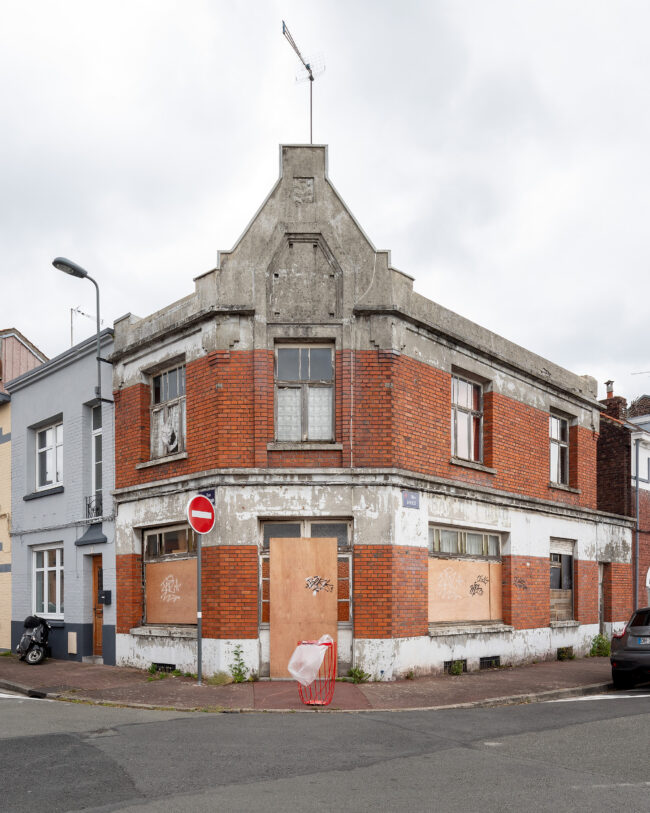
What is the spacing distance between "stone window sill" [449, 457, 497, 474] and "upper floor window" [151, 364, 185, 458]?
524 centimetres

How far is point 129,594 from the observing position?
16.5 metres

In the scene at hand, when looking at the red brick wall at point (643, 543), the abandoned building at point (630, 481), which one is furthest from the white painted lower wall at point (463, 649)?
the abandoned building at point (630, 481)

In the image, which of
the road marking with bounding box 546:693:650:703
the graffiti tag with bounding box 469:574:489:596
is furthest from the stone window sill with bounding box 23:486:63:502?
the road marking with bounding box 546:693:650:703

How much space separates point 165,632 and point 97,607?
10.6 ft

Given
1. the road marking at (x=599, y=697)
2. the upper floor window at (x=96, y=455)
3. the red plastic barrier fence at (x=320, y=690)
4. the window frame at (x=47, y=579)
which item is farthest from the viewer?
the window frame at (x=47, y=579)

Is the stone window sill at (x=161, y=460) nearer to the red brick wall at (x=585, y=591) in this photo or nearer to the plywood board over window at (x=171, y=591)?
the plywood board over window at (x=171, y=591)

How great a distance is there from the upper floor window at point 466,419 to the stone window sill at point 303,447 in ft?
10.3

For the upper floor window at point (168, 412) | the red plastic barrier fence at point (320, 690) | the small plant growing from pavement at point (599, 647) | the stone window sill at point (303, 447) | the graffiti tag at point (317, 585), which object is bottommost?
the small plant growing from pavement at point (599, 647)

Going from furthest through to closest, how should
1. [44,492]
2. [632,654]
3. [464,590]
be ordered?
1. [44,492]
2. [464,590]
3. [632,654]

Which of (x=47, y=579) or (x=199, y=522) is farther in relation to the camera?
(x=47, y=579)

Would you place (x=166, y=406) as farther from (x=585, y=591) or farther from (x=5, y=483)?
(x=585, y=591)

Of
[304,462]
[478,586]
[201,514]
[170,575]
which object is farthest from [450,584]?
[201,514]

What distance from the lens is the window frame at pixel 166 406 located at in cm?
1595

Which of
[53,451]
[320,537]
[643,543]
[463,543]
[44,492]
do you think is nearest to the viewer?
[320,537]
